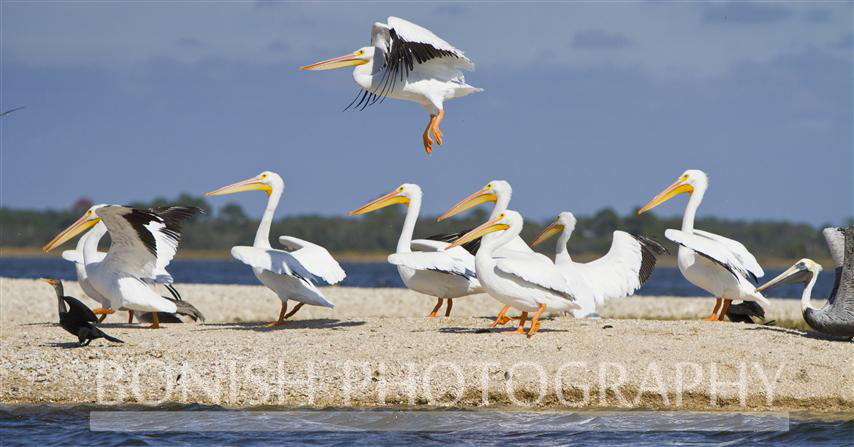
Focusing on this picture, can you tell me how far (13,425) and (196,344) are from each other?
2252 millimetres

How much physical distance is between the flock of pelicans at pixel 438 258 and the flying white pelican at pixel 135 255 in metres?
0.01

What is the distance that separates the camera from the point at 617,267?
12.4 meters

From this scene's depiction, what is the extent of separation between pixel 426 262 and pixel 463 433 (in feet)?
11.8

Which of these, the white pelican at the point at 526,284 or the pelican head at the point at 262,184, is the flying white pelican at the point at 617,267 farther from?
the pelican head at the point at 262,184

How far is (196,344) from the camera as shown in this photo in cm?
1090

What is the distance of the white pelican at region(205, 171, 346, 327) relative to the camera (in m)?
11.6

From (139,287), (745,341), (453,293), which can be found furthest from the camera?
(453,293)

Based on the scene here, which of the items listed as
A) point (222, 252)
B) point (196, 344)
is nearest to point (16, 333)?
point (196, 344)

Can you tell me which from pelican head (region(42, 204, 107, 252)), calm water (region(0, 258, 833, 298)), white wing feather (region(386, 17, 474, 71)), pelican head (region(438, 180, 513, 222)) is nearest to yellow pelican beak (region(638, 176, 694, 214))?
pelican head (region(438, 180, 513, 222))

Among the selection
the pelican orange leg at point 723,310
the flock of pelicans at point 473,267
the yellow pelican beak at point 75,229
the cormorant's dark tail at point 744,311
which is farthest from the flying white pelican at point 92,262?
the cormorant's dark tail at point 744,311

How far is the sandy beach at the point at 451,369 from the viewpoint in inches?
375

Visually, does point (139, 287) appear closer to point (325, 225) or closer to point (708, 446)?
point (708, 446)

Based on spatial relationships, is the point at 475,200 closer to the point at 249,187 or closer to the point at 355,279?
the point at 249,187

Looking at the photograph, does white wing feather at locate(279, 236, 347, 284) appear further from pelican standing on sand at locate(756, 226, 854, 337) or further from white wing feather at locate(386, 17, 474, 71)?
pelican standing on sand at locate(756, 226, 854, 337)
